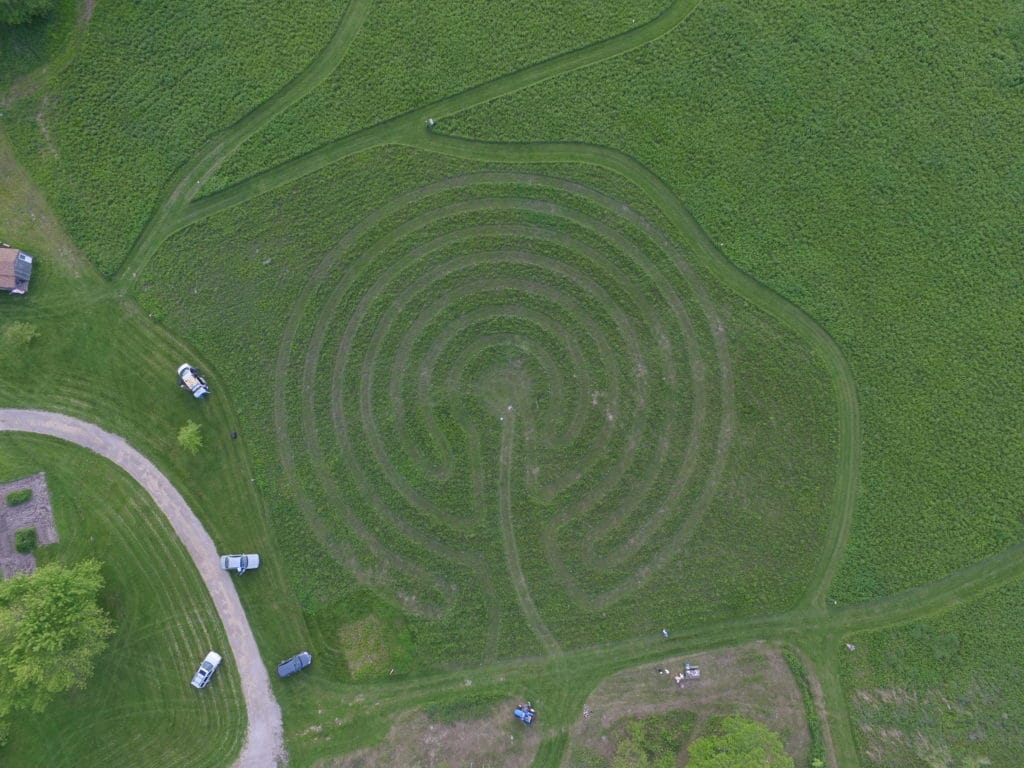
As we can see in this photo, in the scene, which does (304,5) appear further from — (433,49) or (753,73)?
(753,73)

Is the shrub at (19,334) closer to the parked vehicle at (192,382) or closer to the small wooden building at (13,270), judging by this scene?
the small wooden building at (13,270)

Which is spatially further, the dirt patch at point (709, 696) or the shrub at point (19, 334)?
the dirt patch at point (709, 696)

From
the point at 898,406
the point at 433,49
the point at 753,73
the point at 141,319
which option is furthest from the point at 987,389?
the point at 141,319

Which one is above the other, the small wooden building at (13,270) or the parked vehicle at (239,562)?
the small wooden building at (13,270)

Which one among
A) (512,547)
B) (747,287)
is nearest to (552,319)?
(747,287)

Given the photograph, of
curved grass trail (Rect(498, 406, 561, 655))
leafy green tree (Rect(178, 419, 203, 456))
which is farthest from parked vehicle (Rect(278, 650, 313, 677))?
leafy green tree (Rect(178, 419, 203, 456))

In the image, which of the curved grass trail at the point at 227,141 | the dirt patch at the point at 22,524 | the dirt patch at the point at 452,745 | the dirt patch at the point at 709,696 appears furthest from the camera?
the curved grass trail at the point at 227,141

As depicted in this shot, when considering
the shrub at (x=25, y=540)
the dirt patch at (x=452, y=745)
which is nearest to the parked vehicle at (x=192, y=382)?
the shrub at (x=25, y=540)
